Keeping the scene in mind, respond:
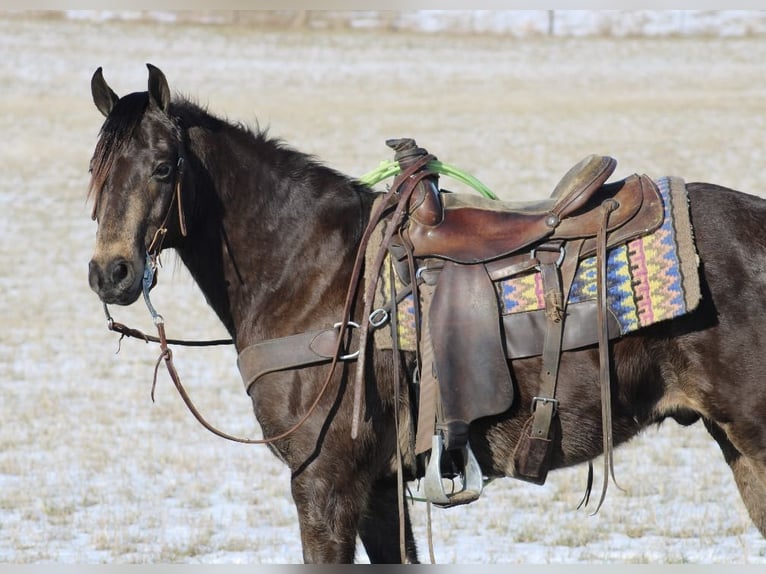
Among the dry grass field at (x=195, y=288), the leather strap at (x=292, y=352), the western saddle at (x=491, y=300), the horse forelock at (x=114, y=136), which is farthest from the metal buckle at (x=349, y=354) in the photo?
the horse forelock at (x=114, y=136)

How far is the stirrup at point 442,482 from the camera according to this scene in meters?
3.38

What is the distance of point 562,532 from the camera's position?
5395 mm

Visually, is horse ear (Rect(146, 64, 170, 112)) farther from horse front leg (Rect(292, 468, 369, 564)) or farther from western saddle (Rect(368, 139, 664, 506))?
horse front leg (Rect(292, 468, 369, 564))

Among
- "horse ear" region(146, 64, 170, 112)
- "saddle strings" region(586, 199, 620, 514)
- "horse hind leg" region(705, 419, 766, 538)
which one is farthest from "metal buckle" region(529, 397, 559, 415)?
"horse ear" region(146, 64, 170, 112)

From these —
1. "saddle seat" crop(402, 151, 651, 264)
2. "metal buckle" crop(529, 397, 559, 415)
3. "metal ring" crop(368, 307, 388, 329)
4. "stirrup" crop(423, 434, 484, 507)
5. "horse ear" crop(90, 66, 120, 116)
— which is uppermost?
"horse ear" crop(90, 66, 120, 116)

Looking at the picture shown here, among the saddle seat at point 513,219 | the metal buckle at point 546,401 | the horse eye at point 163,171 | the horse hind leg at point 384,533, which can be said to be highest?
the horse eye at point 163,171

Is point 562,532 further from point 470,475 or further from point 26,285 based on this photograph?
point 26,285

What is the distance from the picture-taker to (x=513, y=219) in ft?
11.4

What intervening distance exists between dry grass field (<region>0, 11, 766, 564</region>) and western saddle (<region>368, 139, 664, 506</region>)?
0.73 metres

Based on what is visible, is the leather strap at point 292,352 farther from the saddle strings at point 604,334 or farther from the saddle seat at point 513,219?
the saddle strings at point 604,334

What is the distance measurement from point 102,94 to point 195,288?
9.19 metres

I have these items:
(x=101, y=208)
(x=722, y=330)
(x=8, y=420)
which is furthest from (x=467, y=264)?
(x=8, y=420)

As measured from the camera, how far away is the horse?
3328mm

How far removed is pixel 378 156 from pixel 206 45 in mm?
12412
